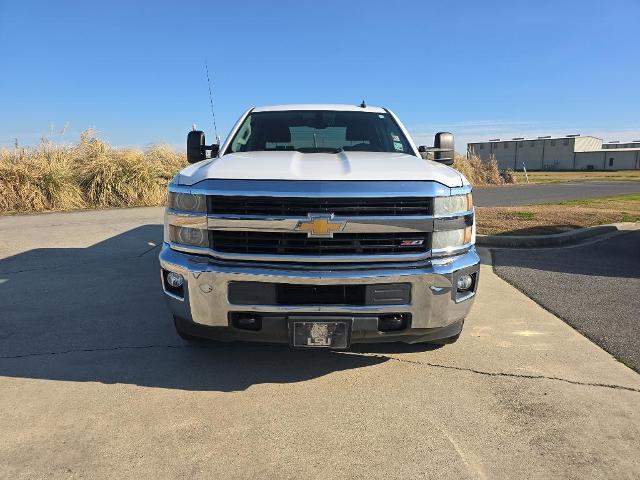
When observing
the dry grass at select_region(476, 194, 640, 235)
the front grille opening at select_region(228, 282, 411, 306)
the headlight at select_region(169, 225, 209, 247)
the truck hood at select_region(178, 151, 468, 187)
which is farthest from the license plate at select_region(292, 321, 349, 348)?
the dry grass at select_region(476, 194, 640, 235)

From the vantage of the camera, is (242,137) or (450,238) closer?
(450,238)

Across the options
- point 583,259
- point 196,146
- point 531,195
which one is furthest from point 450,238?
point 531,195

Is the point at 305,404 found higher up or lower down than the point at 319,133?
lower down

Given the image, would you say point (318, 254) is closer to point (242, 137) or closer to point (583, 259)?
point (242, 137)

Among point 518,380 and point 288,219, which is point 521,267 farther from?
point 288,219

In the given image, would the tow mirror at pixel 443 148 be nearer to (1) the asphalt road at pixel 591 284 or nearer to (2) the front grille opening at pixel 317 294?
(1) the asphalt road at pixel 591 284

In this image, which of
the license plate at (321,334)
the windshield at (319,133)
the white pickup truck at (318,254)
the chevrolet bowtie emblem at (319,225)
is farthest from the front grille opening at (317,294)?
the windshield at (319,133)

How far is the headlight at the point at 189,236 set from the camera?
312 cm

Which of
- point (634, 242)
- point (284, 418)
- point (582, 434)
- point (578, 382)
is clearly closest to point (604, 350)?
point (578, 382)

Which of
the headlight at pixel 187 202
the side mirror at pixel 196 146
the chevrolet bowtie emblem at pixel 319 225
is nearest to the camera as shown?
the chevrolet bowtie emblem at pixel 319 225

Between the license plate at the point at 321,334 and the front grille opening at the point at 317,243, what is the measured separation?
1.42 feet

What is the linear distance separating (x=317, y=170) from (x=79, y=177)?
12699mm

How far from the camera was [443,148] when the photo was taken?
508 centimetres

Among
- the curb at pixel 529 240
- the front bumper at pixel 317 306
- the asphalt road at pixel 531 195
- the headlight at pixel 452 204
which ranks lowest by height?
the asphalt road at pixel 531 195
